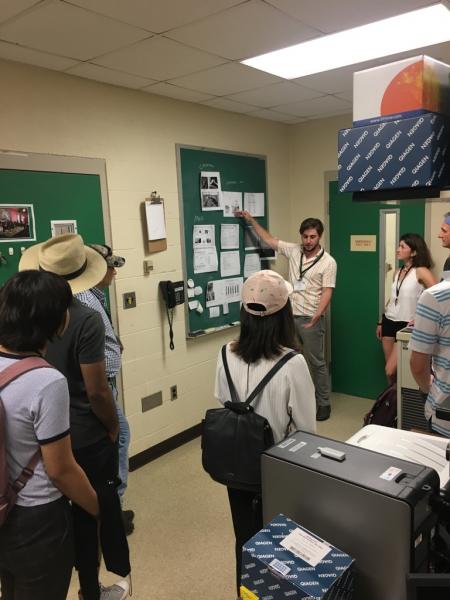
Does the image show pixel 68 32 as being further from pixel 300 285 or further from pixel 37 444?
pixel 300 285

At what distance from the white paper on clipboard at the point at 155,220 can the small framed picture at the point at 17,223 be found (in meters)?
0.85

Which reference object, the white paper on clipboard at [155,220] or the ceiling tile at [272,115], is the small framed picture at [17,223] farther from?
the ceiling tile at [272,115]

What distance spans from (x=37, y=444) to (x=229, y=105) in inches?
125

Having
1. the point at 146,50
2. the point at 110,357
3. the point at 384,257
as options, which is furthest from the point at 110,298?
the point at 384,257

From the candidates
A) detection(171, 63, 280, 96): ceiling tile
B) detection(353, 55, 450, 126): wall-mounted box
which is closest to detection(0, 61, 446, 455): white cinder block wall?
detection(171, 63, 280, 96): ceiling tile

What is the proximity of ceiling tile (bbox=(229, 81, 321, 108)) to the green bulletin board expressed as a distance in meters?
0.49

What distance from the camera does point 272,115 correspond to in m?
4.30

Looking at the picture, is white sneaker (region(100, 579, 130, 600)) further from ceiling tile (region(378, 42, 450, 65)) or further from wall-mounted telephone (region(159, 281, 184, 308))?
ceiling tile (region(378, 42, 450, 65))

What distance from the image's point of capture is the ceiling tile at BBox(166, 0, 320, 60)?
2.13 meters

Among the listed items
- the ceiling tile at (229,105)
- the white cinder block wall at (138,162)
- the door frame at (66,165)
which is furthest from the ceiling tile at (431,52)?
the door frame at (66,165)

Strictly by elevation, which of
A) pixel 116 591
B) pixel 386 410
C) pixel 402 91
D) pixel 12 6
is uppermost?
pixel 12 6

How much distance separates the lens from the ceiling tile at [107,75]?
2783 millimetres

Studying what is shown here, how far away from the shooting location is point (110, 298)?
10.5 feet

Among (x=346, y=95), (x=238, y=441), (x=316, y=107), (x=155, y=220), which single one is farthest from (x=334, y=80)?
(x=238, y=441)
